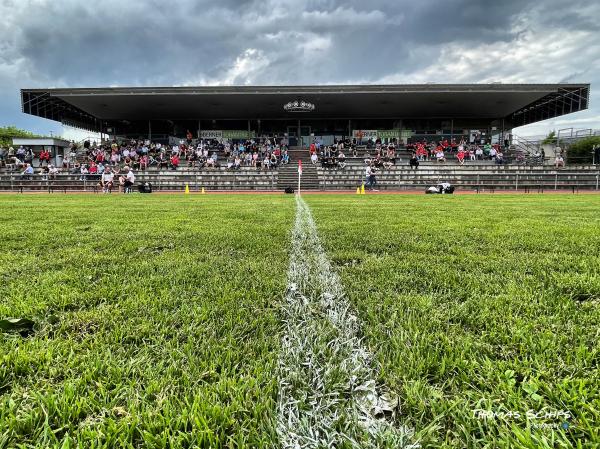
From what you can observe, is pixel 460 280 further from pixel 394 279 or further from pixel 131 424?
pixel 131 424

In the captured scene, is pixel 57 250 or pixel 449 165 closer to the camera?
pixel 57 250

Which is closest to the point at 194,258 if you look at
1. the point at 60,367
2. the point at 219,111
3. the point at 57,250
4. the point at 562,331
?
the point at 57,250

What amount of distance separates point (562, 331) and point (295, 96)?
105ft

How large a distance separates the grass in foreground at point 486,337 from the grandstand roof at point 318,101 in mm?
29231

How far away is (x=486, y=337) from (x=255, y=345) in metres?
1.13

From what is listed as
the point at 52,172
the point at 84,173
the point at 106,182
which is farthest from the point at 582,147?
the point at 52,172

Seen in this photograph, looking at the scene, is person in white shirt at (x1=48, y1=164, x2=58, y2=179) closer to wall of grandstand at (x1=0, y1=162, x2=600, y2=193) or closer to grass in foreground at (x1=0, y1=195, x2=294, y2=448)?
wall of grandstand at (x1=0, y1=162, x2=600, y2=193)

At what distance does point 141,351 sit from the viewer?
5.52 ft

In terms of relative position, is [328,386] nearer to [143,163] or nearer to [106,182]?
[106,182]

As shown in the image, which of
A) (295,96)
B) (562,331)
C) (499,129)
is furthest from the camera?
(499,129)

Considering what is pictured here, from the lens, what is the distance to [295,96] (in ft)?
103

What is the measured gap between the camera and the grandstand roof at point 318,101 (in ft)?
97.5

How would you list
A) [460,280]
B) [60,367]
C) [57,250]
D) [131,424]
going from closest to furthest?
[131,424] → [60,367] → [460,280] → [57,250]

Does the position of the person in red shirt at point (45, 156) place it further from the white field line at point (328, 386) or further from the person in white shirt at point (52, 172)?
the white field line at point (328, 386)
